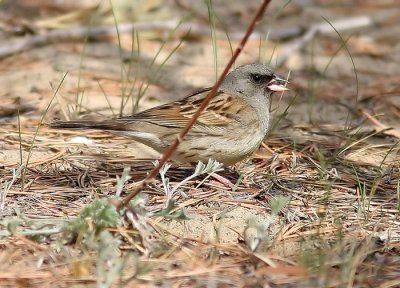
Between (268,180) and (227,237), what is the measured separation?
3.21ft

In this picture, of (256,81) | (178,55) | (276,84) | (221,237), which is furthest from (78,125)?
(178,55)

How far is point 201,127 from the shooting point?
5.74m

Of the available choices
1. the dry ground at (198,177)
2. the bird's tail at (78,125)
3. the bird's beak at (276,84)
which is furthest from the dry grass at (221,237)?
the bird's beak at (276,84)

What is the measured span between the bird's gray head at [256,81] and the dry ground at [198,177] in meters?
0.21

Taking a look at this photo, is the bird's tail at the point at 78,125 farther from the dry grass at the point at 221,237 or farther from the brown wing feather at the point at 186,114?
the dry grass at the point at 221,237

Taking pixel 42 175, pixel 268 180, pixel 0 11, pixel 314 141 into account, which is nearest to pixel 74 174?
pixel 42 175

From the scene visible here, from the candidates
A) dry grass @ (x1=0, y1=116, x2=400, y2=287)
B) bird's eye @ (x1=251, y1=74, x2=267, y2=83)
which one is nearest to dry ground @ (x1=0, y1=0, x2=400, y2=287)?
dry grass @ (x1=0, y1=116, x2=400, y2=287)

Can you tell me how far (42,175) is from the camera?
541 cm

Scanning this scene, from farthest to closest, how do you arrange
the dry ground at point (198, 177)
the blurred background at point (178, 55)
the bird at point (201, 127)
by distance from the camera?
the blurred background at point (178, 55)
the bird at point (201, 127)
the dry ground at point (198, 177)

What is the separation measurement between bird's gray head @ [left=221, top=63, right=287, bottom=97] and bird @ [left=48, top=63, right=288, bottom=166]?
0.47ft

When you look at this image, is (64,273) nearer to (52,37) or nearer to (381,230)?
(381,230)

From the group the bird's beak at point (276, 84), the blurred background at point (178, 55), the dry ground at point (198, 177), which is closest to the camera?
the dry ground at point (198, 177)

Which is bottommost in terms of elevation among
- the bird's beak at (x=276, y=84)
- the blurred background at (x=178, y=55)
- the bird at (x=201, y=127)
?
the blurred background at (x=178, y=55)

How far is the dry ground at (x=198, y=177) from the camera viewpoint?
4.07 m
